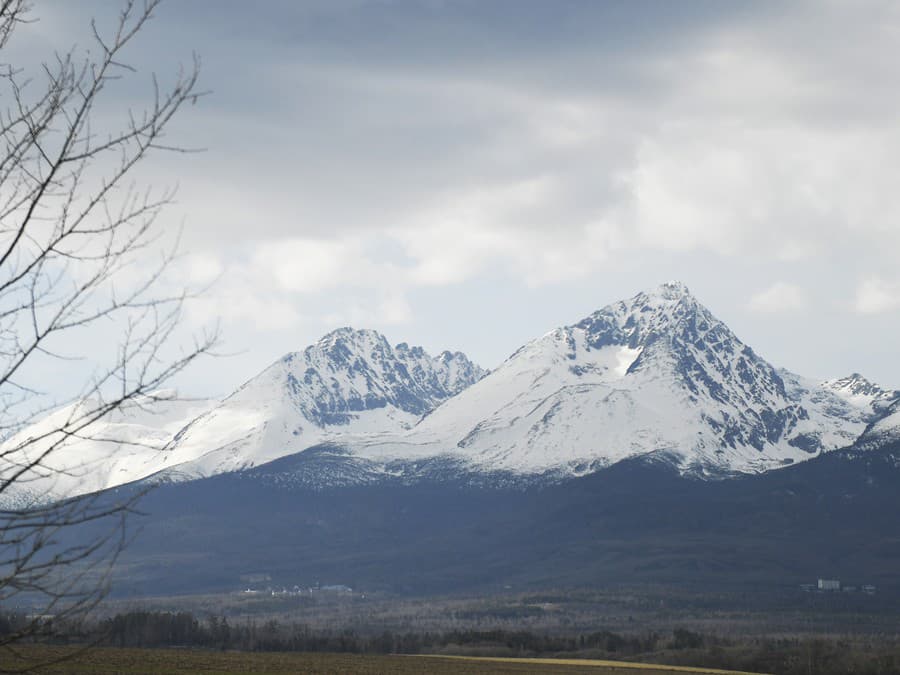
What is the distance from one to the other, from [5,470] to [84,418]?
835 millimetres

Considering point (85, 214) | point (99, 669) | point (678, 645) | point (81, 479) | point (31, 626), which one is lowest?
point (678, 645)

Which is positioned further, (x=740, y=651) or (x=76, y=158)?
(x=740, y=651)

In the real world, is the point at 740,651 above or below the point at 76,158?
below

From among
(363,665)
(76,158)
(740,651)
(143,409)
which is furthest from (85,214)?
(740,651)

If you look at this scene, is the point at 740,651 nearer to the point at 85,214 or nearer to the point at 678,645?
the point at 678,645

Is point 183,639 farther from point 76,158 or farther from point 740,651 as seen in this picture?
point 76,158

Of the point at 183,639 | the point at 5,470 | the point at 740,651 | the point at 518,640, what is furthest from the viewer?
the point at 518,640

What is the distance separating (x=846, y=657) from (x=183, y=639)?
253ft

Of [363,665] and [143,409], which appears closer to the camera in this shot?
[143,409]

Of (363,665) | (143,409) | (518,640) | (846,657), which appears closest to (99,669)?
(363,665)

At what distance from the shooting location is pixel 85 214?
11.9 meters

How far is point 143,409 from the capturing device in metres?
12.2

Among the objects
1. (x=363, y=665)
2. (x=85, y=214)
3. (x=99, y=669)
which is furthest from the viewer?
(x=363, y=665)

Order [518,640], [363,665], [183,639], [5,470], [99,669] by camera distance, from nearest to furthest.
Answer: [5,470] < [99,669] < [363,665] < [183,639] < [518,640]
